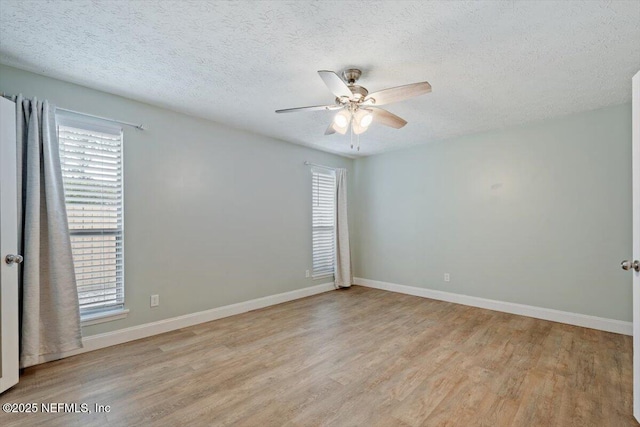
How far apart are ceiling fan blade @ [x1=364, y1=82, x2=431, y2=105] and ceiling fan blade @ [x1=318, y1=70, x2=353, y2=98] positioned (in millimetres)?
209

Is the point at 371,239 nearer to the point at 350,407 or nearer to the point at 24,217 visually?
the point at 350,407

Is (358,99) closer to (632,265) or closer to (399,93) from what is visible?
(399,93)

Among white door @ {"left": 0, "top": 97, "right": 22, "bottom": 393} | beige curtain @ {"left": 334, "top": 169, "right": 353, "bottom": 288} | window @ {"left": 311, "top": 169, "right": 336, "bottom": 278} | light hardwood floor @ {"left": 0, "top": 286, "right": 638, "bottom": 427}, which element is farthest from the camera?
beige curtain @ {"left": 334, "top": 169, "right": 353, "bottom": 288}

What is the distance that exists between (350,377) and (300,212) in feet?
9.12

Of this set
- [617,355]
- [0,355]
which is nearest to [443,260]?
[617,355]

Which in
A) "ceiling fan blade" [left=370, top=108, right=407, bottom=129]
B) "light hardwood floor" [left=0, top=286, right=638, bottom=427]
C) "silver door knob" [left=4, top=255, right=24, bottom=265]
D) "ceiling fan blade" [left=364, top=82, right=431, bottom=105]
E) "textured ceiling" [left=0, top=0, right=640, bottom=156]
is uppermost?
"textured ceiling" [left=0, top=0, right=640, bottom=156]

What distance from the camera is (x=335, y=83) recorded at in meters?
2.08

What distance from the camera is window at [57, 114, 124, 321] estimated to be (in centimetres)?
268

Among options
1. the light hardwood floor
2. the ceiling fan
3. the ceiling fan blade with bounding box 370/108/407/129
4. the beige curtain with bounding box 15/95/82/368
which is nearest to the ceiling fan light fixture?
the ceiling fan

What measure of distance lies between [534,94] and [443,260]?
2477 mm

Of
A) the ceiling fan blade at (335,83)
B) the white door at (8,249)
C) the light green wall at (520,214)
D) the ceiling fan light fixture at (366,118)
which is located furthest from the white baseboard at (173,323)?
the ceiling fan blade at (335,83)

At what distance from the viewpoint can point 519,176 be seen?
151 inches

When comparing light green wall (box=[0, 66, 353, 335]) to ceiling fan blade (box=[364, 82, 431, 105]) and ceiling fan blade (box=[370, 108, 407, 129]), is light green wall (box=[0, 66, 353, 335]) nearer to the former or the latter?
ceiling fan blade (box=[370, 108, 407, 129])

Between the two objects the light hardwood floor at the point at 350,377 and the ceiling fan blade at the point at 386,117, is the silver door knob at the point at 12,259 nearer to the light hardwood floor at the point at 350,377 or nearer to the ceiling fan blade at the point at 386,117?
the light hardwood floor at the point at 350,377
